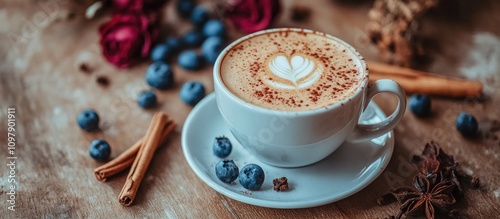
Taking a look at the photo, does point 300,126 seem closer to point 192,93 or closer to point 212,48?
point 192,93

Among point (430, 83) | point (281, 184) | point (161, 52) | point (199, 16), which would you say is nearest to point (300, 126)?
point (281, 184)

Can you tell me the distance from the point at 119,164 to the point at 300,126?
455 millimetres

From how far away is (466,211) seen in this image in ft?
3.62

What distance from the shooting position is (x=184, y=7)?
1.79 meters

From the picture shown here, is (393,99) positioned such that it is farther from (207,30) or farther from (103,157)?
(103,157)

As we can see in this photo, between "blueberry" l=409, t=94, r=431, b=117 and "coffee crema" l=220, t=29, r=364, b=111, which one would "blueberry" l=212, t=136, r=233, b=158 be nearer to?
"coffee crema" l=220, t=29, r=364, b=111

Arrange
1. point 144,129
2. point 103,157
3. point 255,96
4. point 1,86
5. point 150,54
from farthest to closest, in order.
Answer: point 150,54
point 1,86
point 144,129
point 103,157
point 255,96

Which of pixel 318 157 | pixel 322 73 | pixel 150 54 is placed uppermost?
pixel 322 73

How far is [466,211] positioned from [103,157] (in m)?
0.81

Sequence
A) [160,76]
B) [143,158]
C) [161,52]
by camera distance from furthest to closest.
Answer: [161,52] → [160,76] → [143,158]

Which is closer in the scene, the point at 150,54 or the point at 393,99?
the point at 393,99

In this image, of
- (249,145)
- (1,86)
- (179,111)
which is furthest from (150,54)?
(249,145)

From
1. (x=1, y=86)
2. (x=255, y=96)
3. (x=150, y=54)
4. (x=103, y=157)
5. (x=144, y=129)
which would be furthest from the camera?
(x=150, y=54)

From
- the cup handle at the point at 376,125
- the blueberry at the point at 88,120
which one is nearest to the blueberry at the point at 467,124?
the cup handle at the point at 376,125
